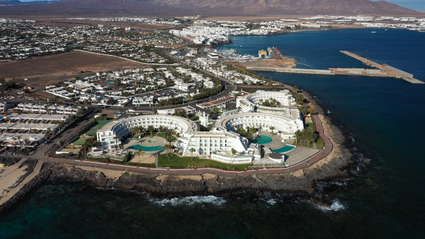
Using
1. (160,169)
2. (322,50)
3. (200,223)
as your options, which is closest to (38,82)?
(160,169)

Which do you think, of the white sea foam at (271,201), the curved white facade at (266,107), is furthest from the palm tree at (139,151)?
the curved white facade at (266,107)

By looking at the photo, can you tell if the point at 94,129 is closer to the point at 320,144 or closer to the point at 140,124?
the point at 140,124

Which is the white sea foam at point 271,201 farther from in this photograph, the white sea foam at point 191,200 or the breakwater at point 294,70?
the breakwater at point 294,70

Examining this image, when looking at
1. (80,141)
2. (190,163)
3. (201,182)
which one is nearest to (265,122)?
(190,163)

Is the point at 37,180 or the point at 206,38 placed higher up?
the point at 206,38

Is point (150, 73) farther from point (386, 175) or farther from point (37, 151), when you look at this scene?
point (386, 175)

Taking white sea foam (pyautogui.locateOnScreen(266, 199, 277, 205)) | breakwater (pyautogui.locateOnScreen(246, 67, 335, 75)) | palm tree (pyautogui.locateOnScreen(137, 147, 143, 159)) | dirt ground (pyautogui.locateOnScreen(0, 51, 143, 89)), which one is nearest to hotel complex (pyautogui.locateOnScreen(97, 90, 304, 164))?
palm tree (pyautogui.locateOnScreen(137, 147, 143, 159))
